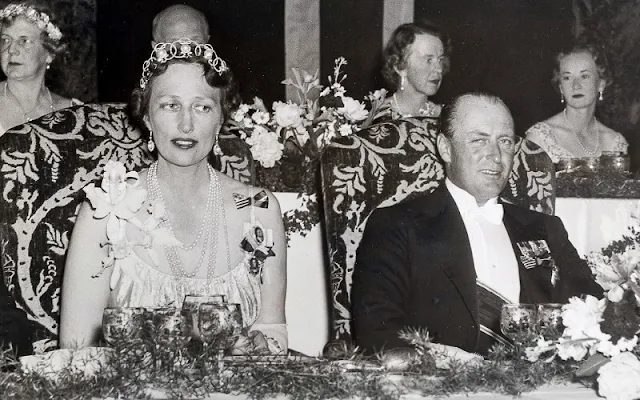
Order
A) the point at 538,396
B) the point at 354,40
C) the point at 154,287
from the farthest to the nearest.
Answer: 1. the point at 354,40
2. the point at 154,287
3. the point at 538,396

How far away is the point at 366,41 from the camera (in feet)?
11.0

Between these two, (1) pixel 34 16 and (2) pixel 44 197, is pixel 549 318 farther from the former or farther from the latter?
(1) pixel 34 16

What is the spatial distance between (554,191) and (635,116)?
50cm

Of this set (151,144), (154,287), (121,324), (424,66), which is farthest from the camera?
(424,66)

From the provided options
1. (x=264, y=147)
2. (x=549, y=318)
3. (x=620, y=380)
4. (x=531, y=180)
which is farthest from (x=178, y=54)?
(x=620, y=380)

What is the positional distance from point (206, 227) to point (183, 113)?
1.13ft

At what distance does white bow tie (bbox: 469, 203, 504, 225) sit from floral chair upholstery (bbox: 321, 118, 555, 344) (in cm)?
7

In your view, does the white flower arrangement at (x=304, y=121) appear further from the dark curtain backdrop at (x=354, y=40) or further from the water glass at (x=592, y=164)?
→ the water glass at (x=592, y=164)

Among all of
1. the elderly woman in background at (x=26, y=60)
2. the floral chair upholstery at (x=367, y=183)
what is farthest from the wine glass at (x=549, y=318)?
the elderly woman in background at (x=26, y=60)

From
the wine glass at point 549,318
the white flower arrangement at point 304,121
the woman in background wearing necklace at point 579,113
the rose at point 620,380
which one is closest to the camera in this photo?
the rose at point 620,380

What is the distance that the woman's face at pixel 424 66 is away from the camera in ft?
11.4

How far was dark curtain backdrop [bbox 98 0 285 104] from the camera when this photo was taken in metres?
3.03

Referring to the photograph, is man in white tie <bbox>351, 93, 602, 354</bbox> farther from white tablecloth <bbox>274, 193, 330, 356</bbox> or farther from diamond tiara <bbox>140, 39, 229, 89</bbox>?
diamond tiara <bbox>140, 39, 229, 89</bbox>

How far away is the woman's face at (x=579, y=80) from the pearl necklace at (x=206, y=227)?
51.0 inches
